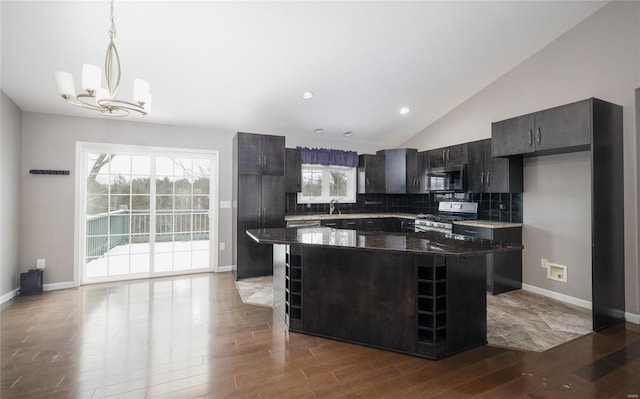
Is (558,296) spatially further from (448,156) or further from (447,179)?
(448,156)

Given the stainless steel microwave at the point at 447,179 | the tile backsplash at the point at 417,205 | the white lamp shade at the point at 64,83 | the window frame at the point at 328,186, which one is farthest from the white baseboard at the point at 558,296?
the white lamp shade at the point at 64,83

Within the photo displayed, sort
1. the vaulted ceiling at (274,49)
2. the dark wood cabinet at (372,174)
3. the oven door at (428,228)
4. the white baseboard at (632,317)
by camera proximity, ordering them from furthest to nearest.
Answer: the dark wood cabinet at (372,174) → the oven door at (428,228) → the white baseboard at (632,317) → the vaulted ceiling at (274,49)

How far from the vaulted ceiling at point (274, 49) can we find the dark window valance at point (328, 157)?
35.7 inches

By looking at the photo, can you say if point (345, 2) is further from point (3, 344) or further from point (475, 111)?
point (3, 344)

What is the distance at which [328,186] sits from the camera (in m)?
5.79

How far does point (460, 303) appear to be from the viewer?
91.3 inches

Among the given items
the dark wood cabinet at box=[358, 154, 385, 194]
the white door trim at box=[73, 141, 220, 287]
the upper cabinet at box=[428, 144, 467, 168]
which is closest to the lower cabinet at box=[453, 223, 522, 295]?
the upper cabinet at box=[428, 144, 467, 168]

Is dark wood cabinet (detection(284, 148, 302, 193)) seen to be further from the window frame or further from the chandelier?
the chandelier

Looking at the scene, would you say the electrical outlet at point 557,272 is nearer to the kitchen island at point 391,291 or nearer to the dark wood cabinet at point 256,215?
the kitchen island at point 391,291

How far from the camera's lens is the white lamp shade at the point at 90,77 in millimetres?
1943

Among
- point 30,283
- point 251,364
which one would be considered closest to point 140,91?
point 251,364

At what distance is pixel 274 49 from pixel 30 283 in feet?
14.1

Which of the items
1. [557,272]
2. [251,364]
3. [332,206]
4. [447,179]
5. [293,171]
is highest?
[293,171]

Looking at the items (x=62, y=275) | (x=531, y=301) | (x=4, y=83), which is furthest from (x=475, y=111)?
(x=62, y=275)
